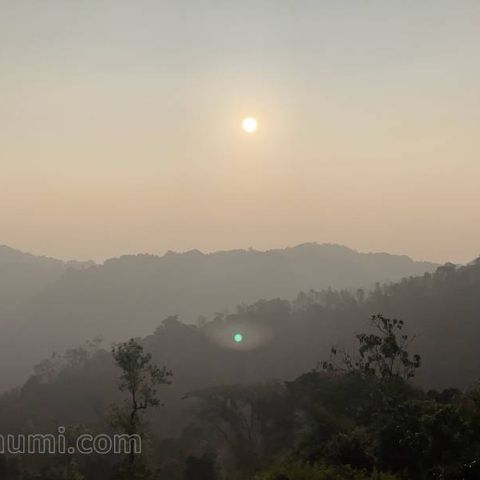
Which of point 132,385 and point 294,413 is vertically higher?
point 294,413

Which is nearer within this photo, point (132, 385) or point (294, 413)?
point (132, 385)

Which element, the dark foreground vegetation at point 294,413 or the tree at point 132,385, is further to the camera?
the tree at point 132,385

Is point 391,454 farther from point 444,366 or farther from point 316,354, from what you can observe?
point 316,354

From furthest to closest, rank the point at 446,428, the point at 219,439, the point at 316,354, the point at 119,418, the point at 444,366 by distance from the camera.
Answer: the point at 316,354 < the point at 444,366 < the point at 219,439 < the point at 119,418 < the point at 446,428

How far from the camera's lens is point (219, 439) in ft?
367

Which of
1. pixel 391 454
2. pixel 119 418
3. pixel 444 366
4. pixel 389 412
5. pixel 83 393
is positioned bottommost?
pixel 391 454

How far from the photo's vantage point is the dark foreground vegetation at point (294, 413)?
28.8 m

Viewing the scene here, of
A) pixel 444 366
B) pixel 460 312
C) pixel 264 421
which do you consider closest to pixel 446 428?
pixel 264 421

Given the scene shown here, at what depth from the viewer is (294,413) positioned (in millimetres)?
95750

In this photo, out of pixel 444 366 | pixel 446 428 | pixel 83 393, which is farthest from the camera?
pixel 83 393

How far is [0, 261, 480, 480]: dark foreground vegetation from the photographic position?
94.4 ft

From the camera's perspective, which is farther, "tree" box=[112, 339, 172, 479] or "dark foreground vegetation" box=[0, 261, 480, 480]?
"tree" box=[112, 339, 172, 479]

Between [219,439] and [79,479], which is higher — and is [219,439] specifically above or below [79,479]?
above

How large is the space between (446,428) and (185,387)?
166 m
